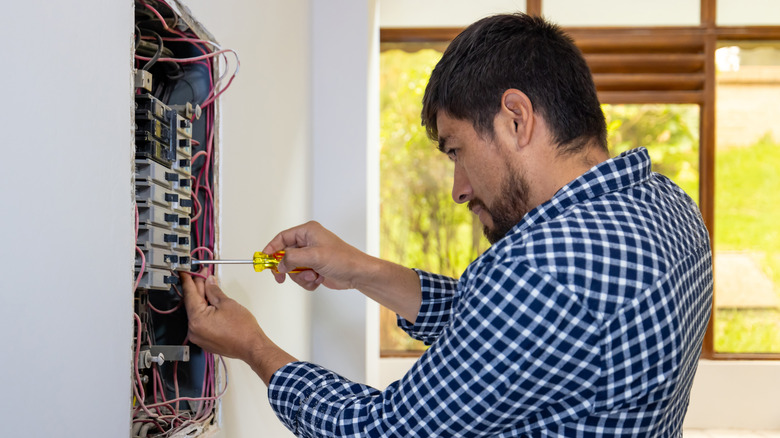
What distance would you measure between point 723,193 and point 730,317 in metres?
0.64

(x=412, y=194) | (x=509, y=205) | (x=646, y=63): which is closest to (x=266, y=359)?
(x=509, y=205)

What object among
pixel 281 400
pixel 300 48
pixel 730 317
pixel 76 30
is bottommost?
pixel 730 317

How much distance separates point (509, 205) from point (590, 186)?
167 millimetres

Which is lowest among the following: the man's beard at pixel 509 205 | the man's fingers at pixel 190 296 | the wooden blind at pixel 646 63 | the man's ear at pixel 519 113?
the man's fingers at pixel 190 296

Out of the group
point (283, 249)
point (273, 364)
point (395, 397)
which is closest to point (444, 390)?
point (395, 397)

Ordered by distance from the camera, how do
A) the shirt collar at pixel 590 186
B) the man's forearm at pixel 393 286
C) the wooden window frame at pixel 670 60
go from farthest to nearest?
the wooden window frame at pixel 670 60 < the man's forearm at pixel 393 286 < the shirt collar at pixel 590 186

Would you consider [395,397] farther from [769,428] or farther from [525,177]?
[769,428]

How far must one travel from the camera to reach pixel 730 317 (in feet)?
11.8

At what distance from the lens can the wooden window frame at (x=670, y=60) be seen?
11.6ft

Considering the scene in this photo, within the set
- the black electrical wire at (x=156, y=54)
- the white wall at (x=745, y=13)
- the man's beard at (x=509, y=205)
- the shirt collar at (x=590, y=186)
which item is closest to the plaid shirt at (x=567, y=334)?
the shirt collar at (x=590, y=186)

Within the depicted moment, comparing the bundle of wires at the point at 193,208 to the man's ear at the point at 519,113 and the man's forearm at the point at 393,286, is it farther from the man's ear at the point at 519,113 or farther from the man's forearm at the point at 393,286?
the man's ear at the point at 519,113

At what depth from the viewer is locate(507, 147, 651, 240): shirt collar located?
34.6 inches

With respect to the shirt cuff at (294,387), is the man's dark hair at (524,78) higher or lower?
higher

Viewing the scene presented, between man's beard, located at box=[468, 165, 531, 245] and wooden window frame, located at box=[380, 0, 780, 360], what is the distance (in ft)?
8.59
